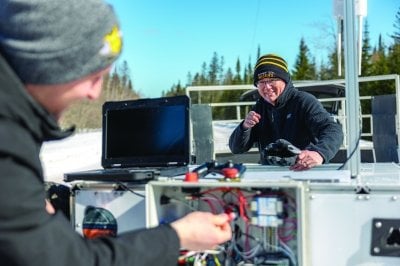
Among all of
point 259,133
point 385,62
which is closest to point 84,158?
point 259,133

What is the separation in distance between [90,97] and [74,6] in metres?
0.25

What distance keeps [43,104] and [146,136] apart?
1.14 m

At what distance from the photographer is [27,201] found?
1132 millimetres

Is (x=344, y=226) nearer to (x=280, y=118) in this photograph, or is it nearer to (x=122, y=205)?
(x=122, y=205)

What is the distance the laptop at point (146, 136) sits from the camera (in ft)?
7.55

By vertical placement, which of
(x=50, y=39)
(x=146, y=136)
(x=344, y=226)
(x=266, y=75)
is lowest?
(x=344, y=226)

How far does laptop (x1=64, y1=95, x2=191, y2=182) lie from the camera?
2303mm

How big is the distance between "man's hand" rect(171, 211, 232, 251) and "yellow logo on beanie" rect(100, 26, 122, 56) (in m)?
0.50

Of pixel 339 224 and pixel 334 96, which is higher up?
pixel 334 96

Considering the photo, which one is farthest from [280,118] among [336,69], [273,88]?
[336,69]

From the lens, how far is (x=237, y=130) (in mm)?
3664

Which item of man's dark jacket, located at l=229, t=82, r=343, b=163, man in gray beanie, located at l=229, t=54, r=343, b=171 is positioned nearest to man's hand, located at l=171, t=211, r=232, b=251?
man in gray beanie, located at l=229, t=54, r=343, b=171

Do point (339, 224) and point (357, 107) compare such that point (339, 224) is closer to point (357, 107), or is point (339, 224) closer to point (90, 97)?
point (357, 107)

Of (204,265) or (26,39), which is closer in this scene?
(26,39)
